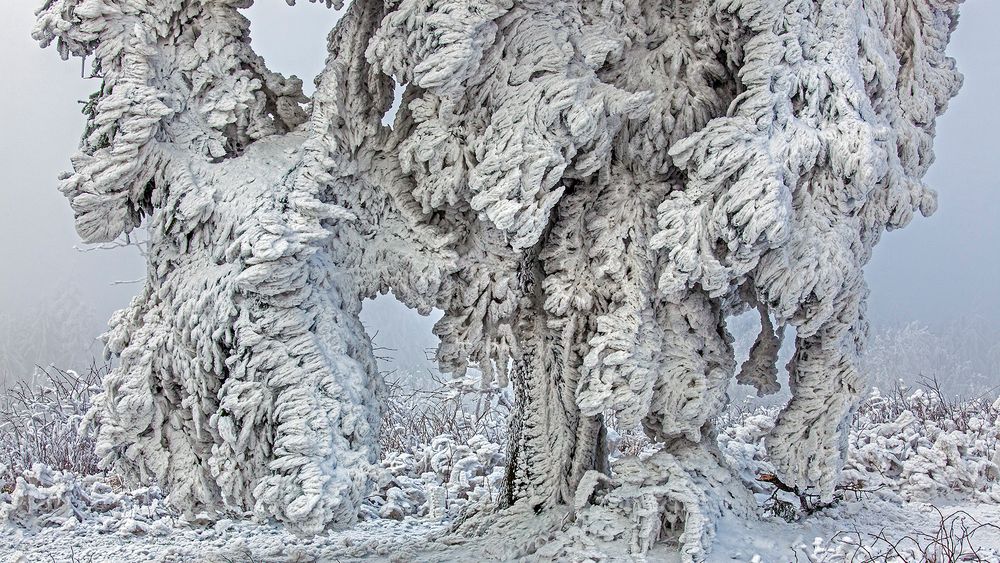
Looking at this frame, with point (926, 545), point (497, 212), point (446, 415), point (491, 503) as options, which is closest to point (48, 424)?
point (446, 415)

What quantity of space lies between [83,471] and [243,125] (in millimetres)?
2899

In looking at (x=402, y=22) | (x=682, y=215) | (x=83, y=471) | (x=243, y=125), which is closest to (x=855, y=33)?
(x=682, y=215)

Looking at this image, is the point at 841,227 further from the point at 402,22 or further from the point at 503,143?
the point at 402,22

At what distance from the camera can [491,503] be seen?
3594 millimetres

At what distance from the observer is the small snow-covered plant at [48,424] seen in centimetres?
502

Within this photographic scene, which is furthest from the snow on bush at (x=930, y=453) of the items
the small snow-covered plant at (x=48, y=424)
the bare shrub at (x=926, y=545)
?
the small snow-covered plant at (x=48, y=424)

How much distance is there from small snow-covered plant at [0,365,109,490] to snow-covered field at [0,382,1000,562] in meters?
0.55

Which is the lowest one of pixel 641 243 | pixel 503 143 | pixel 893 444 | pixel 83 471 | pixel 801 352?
pixel 83 471

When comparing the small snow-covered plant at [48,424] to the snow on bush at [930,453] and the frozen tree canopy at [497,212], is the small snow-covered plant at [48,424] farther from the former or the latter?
the snow on bush at [930,453]

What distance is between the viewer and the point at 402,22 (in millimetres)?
2746

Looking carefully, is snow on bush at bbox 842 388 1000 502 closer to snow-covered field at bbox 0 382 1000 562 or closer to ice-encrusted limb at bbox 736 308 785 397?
snow-covered field at bbox 0 382 1000 562

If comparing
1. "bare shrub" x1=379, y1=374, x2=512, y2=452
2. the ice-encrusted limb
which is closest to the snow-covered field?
"bare shrub" x1=379, y1=374, x2=512, y2=452

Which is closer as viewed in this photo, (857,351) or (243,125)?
(243,125)

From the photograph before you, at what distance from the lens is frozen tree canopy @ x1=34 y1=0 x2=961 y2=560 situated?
106 inches
